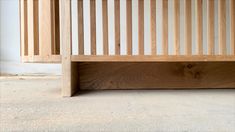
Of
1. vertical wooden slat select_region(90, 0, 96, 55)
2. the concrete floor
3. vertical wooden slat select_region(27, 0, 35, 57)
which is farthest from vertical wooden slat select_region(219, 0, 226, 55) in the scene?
vertical wooden slat select_region(27, 0, 35, 57)

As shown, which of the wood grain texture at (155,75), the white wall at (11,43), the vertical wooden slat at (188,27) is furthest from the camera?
the white wall at (11,43)

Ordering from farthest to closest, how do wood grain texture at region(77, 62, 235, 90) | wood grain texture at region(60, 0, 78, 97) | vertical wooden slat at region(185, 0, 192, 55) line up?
1. wood grain texture at region(77, 62, 235, 90)
2. vertical wooden slat at region(185, 0, 192, 55)
3. wood grain texture at region(60, 0, 78, 97)

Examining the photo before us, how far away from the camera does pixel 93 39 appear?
0.95 meters

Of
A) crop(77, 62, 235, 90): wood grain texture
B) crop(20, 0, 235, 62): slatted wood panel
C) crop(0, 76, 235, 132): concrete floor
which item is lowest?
crop(0, 76, 235, 132): concrete floor

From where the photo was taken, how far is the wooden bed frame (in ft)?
2.95

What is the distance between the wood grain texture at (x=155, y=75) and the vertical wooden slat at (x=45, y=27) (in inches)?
8.7

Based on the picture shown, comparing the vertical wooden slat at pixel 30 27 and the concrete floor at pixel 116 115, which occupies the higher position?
the vertical wooden slat at pixel 30 27

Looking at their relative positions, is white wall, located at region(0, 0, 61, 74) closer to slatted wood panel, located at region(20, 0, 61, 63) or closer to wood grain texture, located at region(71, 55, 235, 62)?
slatted wood panel, located at region(20, 0, 61, 63)

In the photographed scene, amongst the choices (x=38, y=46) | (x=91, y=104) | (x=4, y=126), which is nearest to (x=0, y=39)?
(x=38, y=46)

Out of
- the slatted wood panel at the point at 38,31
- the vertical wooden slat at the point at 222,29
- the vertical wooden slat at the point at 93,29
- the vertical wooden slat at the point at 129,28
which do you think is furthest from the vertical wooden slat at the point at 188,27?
the slatted wood panel at the point at 38,31

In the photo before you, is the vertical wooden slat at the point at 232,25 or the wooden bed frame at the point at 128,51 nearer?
the wooden bed frame at the point at 128,51

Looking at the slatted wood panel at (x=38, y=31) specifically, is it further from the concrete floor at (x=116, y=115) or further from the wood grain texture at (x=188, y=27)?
the wood grain texture at (x=188, y=27)

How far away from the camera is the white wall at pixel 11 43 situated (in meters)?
2.00

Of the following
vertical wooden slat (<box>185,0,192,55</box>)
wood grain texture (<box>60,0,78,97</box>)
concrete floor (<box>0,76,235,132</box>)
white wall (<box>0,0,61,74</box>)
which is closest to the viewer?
concrete floor (<box>0,76,235,132</box>)
